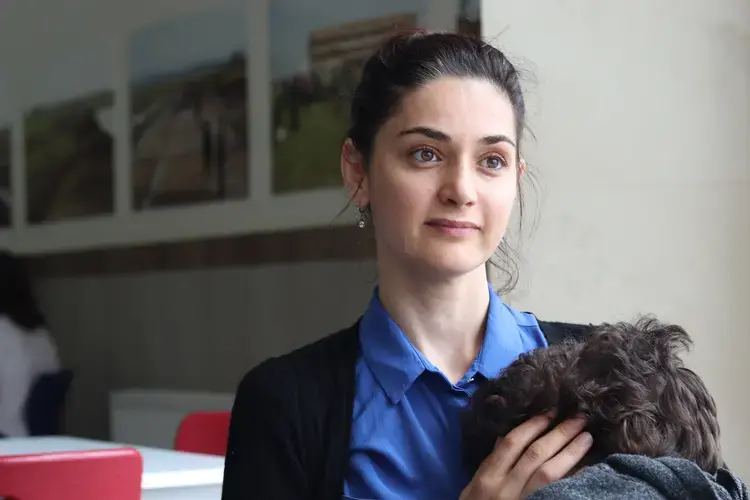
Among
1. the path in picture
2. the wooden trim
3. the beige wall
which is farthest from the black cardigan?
the path in picture

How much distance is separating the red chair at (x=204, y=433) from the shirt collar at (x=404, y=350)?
147 cm

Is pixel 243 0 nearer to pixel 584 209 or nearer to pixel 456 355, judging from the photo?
pixel 584 209

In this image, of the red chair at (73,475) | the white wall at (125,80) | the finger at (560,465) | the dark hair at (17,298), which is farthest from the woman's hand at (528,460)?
the dark hair at (17,298)

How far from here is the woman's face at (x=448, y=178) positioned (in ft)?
3.31

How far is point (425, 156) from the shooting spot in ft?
3.36

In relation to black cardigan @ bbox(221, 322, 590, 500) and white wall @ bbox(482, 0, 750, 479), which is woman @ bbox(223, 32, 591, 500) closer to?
black cardigan @ bbox(221, 322, 590, 500)

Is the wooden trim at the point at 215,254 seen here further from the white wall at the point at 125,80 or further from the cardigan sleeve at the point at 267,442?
Answer: the cardigan sleeve at the point at 267,442

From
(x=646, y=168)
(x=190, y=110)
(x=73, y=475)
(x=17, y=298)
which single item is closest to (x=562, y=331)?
(x=73, y=475)

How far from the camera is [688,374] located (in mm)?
1028

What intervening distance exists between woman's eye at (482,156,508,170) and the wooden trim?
81.0 inches

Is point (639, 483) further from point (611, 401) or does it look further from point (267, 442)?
point (267, 442)

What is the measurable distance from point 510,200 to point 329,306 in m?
2.77

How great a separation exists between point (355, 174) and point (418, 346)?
19cm

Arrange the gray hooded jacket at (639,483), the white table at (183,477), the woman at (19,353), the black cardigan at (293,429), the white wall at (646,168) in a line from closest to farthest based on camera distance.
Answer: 1. the gray hooded jacket at (639,483)
2. the black cardigan at (293,429)
3. the white table at (183,477)
4. the white wall at (646,168)
5. the woman at (19,353)
